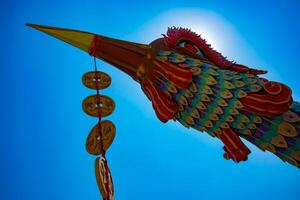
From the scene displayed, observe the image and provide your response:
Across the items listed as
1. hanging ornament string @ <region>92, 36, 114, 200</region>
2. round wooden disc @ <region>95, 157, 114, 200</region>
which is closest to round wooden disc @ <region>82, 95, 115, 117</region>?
hanging ornament string @ <region>92, 36, 114, 200</region>

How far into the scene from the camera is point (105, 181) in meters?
4.39

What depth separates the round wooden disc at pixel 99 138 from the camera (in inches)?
185

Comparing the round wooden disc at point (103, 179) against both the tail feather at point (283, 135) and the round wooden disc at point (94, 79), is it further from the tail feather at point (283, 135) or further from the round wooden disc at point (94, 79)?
the tail feather at point (283, 135)

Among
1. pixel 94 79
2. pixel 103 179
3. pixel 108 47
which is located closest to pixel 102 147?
pixel 103 179

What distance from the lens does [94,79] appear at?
5.02 meters

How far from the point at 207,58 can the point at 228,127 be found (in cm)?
121

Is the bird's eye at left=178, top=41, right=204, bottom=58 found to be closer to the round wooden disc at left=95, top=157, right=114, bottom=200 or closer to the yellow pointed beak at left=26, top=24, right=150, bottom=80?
the yellow pointed beak at left=26, top=24, right=150, bottom=80

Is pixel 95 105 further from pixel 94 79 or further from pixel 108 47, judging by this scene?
pixel 108 47

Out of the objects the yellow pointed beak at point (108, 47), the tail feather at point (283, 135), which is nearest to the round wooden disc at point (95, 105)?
the yellow pointed beak at point (108, 47)

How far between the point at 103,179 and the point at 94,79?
1.39 m

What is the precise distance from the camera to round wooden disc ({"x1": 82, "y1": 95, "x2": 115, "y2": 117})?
485cm

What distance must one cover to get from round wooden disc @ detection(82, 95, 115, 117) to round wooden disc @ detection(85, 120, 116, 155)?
150 mm

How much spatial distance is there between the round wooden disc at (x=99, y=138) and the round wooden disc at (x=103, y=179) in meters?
0.23

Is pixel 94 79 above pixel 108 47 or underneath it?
underneath
